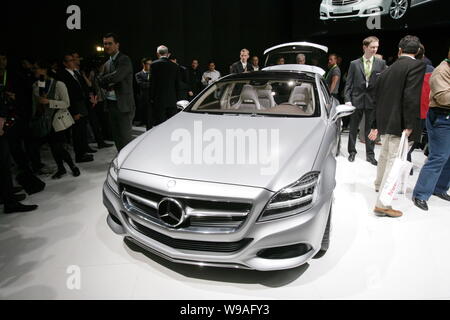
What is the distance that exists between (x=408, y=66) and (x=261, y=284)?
2.21 metres

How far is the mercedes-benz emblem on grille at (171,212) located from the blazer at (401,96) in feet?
7.26

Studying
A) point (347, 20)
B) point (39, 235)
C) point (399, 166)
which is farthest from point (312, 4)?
point (39, 235)

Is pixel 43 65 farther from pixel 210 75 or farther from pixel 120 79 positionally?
pixel 210 75

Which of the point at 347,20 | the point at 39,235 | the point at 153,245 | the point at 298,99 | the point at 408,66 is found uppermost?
the point at 347,20

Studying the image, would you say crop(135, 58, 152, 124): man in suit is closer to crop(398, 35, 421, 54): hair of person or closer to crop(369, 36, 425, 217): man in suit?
crop(369, 36, 425, 217): man in suit

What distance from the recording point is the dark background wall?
616 centimetres

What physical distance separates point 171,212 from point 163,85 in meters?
3.45

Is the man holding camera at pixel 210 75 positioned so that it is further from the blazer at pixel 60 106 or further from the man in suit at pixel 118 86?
the blazer at pixel 60 106

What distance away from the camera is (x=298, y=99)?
9.35 feet

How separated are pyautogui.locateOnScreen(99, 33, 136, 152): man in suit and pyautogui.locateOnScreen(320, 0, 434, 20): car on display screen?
580 centimetres

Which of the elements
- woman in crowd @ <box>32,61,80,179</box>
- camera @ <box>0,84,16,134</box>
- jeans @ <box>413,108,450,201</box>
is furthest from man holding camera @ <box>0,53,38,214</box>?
jeans @ <box>413,108,450,201</box>

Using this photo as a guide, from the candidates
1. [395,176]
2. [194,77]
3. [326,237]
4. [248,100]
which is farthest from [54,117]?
[194,77]

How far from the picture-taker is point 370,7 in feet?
22.7

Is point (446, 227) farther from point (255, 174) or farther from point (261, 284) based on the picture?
point (255, 174)
